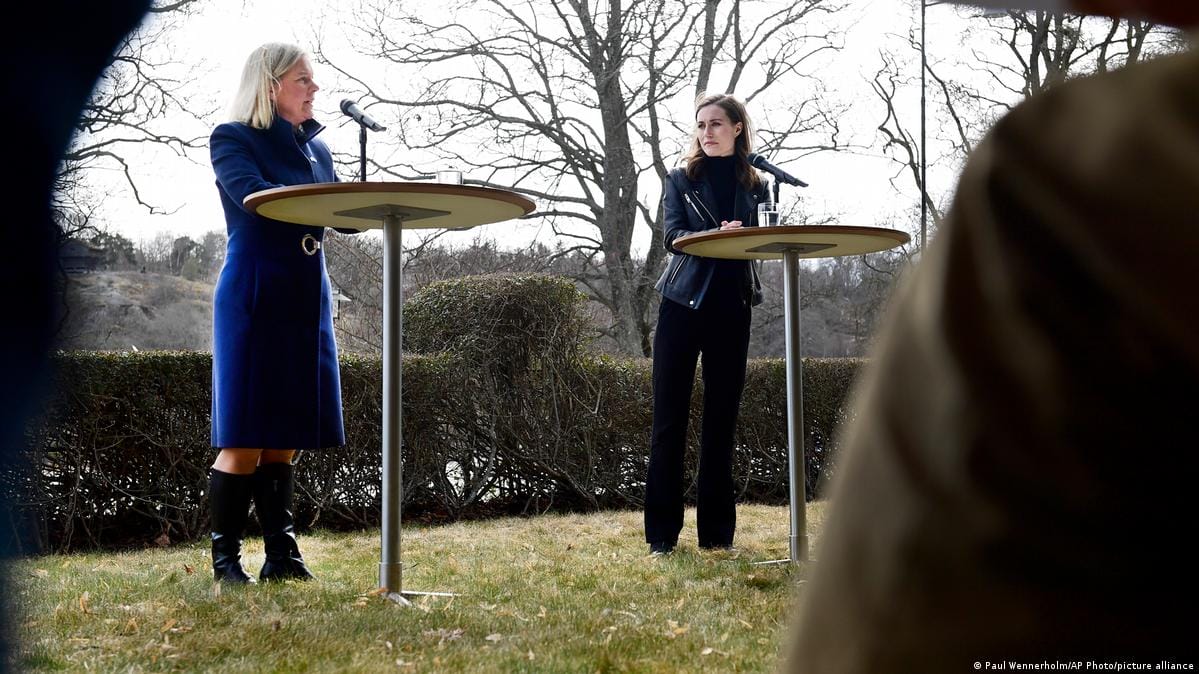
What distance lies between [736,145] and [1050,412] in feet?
13.1

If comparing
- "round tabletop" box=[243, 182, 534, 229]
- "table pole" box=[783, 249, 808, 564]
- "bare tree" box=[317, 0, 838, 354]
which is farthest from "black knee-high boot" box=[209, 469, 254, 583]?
"bare tree" box=[317, 0, 838, 354]

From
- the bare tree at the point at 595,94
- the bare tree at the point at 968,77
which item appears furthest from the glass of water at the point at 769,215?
the bare tree at the point at 595,94

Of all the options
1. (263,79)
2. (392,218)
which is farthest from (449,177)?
(263,79)

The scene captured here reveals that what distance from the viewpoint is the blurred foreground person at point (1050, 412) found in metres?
0.22

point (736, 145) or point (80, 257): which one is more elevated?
point (736, 145)

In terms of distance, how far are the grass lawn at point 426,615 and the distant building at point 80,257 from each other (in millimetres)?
2131

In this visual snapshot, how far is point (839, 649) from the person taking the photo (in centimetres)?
26

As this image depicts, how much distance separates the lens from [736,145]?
4.13 meters

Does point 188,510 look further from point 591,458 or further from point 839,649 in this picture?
point 839,649

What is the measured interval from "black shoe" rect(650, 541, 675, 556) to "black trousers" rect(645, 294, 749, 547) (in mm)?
16

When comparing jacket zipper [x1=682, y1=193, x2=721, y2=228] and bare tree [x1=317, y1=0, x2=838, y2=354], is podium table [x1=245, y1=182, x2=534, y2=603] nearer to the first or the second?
jacket zipper [x1=682, y1=193, x2=721, y2=228]

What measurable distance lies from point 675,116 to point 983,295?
11.1 meters

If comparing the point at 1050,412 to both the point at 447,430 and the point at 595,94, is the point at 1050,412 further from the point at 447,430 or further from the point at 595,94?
the point at 595,94

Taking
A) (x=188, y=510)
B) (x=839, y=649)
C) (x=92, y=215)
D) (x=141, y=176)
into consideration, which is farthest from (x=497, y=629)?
(x=141, y=176)
